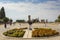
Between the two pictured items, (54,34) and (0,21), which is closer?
(54,34)

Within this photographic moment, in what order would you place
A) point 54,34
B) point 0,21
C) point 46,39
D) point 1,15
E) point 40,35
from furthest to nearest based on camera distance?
point 1,15 → point 0,21 → point 54,34 → point 40,35 → point 46,39

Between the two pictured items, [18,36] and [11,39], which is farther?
[18,36]

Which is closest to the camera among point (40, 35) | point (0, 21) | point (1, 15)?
Result: point (40, 35)

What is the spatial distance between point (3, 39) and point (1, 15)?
108ft

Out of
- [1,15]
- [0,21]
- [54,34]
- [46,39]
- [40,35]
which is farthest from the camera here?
[1,15]

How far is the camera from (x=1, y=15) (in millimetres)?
43562

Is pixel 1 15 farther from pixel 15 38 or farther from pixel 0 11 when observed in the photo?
pixel 15 38

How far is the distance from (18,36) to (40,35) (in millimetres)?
1616

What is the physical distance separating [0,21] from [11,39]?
27801 mm

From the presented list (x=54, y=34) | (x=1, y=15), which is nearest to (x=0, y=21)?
(x=1, y=15)

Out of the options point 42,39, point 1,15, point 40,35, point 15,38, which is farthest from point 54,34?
point 1,15

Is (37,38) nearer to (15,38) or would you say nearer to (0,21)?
(15,38)

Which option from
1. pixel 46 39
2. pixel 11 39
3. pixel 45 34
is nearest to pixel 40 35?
pixel 45 34

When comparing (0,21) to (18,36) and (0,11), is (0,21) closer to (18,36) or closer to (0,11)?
(0,11)
